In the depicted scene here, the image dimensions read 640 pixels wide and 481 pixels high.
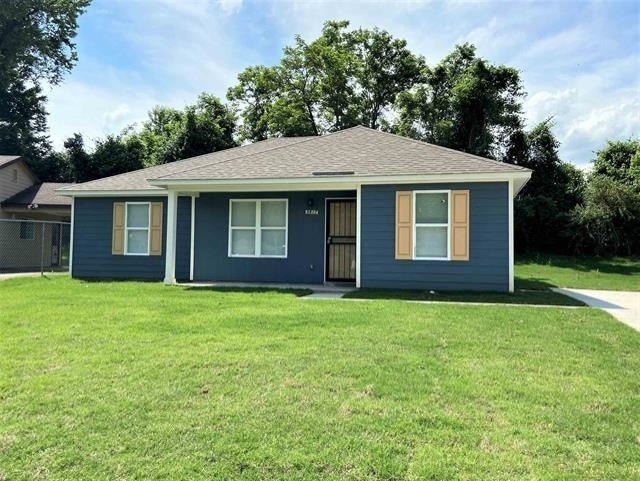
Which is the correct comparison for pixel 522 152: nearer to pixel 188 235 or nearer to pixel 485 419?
pixel 188 235

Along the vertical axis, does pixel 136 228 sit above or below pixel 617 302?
above

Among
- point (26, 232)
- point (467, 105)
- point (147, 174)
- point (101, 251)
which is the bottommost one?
point (101, 251)

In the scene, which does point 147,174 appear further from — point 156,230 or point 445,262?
point 445,262

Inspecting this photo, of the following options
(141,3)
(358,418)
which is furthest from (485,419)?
(141,3)

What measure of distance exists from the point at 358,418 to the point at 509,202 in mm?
7419

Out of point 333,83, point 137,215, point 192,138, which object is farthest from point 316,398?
point 333,83

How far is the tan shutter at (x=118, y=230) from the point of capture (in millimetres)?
12578

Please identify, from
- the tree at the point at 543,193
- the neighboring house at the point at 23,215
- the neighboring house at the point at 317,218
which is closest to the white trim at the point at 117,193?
the neighboring house at the point at 317,218

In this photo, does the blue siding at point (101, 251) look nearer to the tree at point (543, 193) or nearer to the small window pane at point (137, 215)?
the small window pane at point (137, 215)

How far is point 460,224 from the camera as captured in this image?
9.66 m

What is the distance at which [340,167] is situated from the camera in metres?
10.6

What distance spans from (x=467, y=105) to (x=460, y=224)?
14.1 meters

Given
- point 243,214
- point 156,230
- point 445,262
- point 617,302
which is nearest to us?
point 617,302

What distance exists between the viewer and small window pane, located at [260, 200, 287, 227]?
37.6 ft
